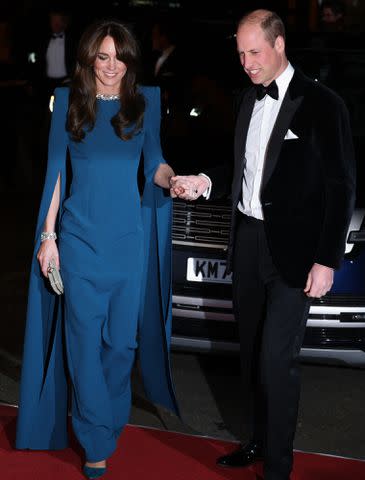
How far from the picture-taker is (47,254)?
4105mm

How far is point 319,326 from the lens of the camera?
4.92 metres

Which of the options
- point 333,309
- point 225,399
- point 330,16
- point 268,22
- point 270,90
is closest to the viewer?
point 268,22

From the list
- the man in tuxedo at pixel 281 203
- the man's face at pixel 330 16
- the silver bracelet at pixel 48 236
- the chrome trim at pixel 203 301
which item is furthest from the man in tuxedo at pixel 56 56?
the man in tuxedo at pixel 281 203

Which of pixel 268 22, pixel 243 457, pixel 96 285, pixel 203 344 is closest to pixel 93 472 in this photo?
pixel 243 457

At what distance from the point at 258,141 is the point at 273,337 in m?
0.77

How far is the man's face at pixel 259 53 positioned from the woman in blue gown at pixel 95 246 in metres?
0.45

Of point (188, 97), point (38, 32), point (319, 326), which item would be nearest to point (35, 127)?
point (38, 32)

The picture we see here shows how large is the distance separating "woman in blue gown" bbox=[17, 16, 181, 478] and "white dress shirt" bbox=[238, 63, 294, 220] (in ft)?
1.22

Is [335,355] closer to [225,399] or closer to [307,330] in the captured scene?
[307,330]

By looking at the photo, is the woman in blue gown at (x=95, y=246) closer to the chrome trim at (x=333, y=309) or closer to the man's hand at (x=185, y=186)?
the man's hand at (x=185, y=186)

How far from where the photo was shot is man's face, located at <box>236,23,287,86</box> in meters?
3.80

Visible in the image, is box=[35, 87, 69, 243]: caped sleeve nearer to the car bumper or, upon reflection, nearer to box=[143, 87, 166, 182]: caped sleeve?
box=[143, 87, 166, 182]: caped sleeve

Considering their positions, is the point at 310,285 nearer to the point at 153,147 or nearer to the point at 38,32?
the point at 153,147

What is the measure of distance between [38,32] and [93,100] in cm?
1217
